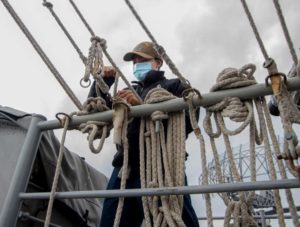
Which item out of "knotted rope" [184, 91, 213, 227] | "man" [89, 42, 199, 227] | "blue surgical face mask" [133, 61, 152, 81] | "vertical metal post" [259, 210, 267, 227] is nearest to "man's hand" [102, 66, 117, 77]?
"man" [89, 42, 199, 227]

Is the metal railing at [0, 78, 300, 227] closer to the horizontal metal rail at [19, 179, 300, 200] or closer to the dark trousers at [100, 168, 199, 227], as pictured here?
the horizontal metal rail at [19, 179, 300, 200]

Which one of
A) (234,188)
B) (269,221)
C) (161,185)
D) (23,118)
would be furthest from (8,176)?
(269,221)

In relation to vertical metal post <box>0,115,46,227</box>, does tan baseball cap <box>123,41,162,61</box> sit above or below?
above

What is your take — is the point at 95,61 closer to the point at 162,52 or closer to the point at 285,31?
the point at 162,52

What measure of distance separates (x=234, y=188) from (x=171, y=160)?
39 centimetres

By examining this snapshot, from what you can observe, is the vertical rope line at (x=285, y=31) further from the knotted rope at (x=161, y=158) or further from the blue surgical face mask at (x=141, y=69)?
the blue surgical face mask at (x=141, y=69)

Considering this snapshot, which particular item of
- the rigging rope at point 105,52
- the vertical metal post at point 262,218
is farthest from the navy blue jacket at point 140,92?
the vertical metal post at point 262,218

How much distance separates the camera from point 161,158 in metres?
1.69

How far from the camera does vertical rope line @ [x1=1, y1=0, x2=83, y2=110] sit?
6.06ft

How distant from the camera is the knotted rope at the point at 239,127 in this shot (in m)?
1.32

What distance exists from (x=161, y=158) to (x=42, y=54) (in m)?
0.78

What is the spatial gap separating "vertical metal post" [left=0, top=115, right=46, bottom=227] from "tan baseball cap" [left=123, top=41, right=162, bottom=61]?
80 centimetres

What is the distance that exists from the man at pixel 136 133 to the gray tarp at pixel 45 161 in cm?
71

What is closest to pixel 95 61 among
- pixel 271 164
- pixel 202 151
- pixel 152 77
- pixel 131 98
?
pixel 131 98
